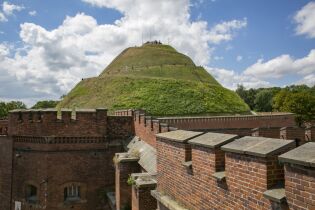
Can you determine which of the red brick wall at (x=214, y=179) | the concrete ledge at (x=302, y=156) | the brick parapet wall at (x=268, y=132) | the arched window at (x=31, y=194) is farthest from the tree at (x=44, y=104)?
the concrete ledge at (x=302, y=156)

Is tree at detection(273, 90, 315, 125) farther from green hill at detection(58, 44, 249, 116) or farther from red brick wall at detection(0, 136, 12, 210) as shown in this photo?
red brick wall at detection(0, 136, 12, 210)

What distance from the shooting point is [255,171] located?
3.52 metres

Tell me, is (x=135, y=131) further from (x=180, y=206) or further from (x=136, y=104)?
(x=136, y=104)

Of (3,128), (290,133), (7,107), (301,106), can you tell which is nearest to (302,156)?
(290,133)

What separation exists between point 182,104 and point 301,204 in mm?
31909

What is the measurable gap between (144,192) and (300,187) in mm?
5422

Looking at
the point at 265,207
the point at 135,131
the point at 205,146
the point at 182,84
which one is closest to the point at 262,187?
the point at 265,207

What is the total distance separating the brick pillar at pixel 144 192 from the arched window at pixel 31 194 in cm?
788

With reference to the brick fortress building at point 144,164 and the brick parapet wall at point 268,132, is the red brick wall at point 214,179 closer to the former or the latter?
the brick fortress building at point 144,164

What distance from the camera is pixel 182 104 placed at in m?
34.8

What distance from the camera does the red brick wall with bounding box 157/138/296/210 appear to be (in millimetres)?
Answer: 3416

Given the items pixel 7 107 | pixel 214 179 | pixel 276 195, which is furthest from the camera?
pixel 7 107

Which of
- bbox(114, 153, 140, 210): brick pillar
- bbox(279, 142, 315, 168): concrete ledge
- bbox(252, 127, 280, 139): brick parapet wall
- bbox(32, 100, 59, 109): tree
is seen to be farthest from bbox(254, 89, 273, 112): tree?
bbox(279, 142, 315, 168): concrete ledge

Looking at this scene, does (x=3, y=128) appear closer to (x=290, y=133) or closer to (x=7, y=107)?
(x=290, y=133)
